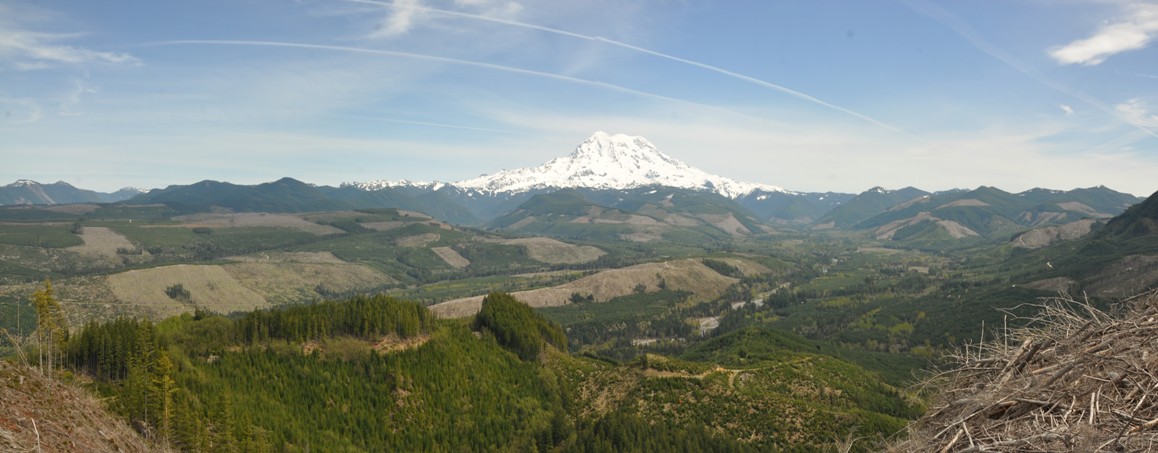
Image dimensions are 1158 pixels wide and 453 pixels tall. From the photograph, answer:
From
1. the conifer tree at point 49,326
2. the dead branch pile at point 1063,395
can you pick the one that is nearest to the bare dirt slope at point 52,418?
the conifer tree at point 49,326

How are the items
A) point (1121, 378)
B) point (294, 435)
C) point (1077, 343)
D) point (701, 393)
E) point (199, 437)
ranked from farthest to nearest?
point (701, 393) < point (294, 435) < point (199, 437) < point (1077, 343) < point (1121, 378)

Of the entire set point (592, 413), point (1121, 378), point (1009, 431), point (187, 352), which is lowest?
point (592, 413)

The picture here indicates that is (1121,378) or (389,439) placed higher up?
(1121,378)

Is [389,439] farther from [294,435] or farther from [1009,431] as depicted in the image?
[1009,431]

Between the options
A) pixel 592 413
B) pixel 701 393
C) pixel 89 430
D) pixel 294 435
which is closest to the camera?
pixel 89 430

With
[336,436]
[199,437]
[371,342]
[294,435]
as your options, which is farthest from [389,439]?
[199,437]

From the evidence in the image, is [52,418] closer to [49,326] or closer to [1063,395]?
[49,326]

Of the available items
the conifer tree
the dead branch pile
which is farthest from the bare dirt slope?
the dead branch pile

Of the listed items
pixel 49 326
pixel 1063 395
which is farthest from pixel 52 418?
pixel 1063 395

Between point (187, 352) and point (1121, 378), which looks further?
point (187, 352)
